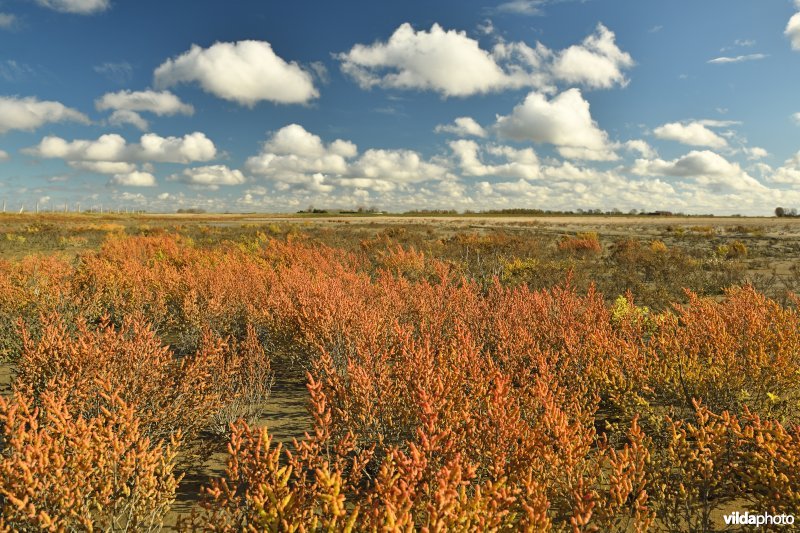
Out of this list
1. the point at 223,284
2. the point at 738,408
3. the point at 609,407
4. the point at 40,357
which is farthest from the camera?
the point at 223,284

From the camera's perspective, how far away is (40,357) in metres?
4.07

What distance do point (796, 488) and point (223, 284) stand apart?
8.40m

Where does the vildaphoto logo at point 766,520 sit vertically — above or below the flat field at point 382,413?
below

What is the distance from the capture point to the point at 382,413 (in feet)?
12.1

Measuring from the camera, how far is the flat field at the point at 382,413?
7.68 feet

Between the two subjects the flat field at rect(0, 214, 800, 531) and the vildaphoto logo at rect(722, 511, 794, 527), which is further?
the vildaphoto logo at rect(722, 511, 794, 527)

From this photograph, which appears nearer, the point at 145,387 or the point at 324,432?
the point at 324,432

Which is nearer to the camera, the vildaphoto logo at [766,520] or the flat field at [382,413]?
the flat field at [382,413]

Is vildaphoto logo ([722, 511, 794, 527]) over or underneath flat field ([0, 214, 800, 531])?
underneath

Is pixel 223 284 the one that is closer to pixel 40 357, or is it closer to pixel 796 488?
pixel 40 357

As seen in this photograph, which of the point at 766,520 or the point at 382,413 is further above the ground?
the point at 382,413

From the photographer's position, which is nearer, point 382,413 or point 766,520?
point 766,520

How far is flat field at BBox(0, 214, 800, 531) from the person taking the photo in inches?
92.2

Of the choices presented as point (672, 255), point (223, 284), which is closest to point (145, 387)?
point (223, 284)
